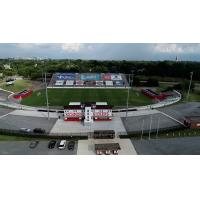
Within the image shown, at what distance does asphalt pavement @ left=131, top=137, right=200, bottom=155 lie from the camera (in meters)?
22.1

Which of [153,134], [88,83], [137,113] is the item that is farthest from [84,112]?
[88,83]

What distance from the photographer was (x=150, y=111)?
127ft

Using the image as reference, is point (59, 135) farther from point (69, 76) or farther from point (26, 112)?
point (69, 76)

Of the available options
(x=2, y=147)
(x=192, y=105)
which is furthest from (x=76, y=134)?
(x=192, y=105)

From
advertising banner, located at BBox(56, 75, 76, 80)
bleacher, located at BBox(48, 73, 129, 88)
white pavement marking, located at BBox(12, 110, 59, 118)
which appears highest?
advertising banner, located at BBox(56, 75, 76, 80)

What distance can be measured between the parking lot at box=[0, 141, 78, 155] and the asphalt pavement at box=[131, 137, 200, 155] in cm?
1081

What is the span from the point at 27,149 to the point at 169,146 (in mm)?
22999

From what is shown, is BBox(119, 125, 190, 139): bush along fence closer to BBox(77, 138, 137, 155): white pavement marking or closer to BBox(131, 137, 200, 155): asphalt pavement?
BBox(131, 137, 200, 155): asphalt pavement

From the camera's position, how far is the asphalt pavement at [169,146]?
22.1 meters

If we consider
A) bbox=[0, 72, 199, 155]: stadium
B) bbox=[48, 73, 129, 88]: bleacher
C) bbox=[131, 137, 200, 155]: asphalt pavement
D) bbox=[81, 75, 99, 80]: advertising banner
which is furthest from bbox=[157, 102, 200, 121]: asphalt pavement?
bbox=[81, 75, 99, 80]: advertising banner

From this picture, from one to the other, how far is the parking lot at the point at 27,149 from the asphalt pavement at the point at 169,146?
1081cm

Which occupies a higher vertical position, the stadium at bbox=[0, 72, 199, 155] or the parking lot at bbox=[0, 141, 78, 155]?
the stadium at bbox=[0, 72, 199, 155]

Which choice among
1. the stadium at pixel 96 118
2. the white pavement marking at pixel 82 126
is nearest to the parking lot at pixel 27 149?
the stadium at pixel 96 118

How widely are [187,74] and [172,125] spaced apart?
75.5 meters
